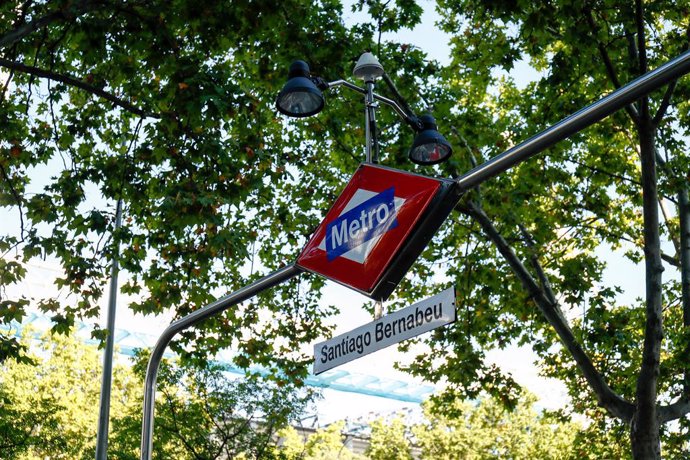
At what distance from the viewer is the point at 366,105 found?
6027 millimetres

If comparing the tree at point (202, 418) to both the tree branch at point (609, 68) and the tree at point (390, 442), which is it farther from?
the tree at point (390, 442)

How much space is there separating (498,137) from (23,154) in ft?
24.1

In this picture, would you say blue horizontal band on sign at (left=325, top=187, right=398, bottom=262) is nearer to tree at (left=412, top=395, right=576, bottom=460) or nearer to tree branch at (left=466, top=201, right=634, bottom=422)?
tree branch at (left=466, top=201, right=634, bottom=422)

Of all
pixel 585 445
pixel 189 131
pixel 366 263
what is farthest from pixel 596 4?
pixel 585 445

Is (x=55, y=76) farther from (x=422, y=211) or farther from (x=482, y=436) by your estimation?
(x=482, y=436)

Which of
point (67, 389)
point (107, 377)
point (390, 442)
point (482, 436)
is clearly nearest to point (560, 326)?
point (107, 377)

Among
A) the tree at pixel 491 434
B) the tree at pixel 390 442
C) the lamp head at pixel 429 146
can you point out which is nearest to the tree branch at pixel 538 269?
the lamp head at pixel 429 146

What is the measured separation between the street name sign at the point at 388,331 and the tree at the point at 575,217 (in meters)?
6.36

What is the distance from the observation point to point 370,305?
1612 cm

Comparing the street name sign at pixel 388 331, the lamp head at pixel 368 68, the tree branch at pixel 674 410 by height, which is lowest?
the street name sign at pixel 388 331

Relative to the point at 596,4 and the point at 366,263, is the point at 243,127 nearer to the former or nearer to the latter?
the point at 596,4

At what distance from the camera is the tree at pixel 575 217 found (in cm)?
1091

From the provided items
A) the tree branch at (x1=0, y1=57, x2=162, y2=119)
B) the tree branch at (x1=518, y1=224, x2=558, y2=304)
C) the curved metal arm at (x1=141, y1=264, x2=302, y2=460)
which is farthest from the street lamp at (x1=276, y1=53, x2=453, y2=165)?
the tree branch at (x1=518, y1=224, x2=558, y2=304)

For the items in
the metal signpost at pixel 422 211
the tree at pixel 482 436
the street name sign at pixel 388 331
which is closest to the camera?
the metal signpost at pixel 422 211
